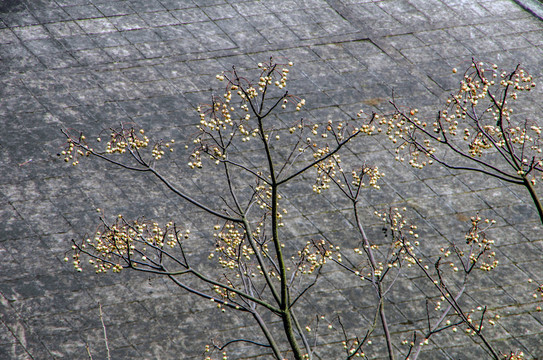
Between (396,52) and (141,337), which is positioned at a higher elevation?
(396,52)

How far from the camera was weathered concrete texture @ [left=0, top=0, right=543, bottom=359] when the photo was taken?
8.42m

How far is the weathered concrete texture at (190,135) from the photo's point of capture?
842 centimetres

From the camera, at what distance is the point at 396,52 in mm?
13719

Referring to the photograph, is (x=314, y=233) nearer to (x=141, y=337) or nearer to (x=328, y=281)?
(x=328, y=281)

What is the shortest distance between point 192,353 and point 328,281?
2100mm

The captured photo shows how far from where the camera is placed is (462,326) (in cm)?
855

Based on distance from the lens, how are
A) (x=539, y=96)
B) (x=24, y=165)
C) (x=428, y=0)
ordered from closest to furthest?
(x=24, y=165) < (x=539, y=96) < (x=428, y=0)

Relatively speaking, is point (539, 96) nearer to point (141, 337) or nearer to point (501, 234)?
point (501, 234)

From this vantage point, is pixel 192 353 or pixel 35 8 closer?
pixel 192 353

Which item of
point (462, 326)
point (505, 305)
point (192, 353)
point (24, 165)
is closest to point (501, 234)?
point (505, 305)

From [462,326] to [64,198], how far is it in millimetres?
5724

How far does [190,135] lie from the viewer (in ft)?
36.9

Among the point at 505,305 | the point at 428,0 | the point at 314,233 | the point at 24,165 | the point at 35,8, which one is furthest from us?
the point at 428,0

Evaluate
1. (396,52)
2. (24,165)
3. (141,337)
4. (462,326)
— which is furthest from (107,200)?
(396,52)
